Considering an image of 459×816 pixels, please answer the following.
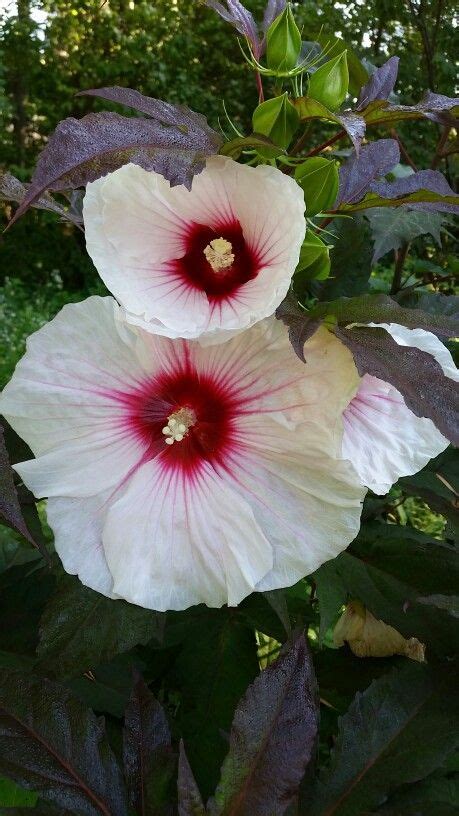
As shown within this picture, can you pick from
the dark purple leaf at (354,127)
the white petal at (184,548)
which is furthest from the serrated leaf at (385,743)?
the dark purple leaf at (354,127)

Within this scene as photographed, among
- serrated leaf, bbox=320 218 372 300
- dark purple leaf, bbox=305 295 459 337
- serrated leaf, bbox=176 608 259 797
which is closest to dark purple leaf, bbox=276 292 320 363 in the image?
dark purple leaf, bbox=305 295 459 337

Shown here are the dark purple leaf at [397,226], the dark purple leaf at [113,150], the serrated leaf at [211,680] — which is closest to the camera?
the dark purple leaf at [113,150]

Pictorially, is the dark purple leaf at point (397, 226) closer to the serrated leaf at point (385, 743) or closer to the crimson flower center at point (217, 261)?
the crimson flower center at point (217, 261)

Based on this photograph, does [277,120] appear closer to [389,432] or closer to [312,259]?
[312,259]

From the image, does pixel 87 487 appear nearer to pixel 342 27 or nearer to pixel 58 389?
pixel 58 389

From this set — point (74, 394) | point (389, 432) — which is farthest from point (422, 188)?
A: point (74, 394)

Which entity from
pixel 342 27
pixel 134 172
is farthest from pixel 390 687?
pixel 342 27

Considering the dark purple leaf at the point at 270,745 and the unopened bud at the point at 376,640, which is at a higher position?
the dark purple leaf at the point at 270,745

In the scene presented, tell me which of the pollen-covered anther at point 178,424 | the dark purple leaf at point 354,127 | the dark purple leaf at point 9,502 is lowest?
the dark purple leaf at point 9,502
